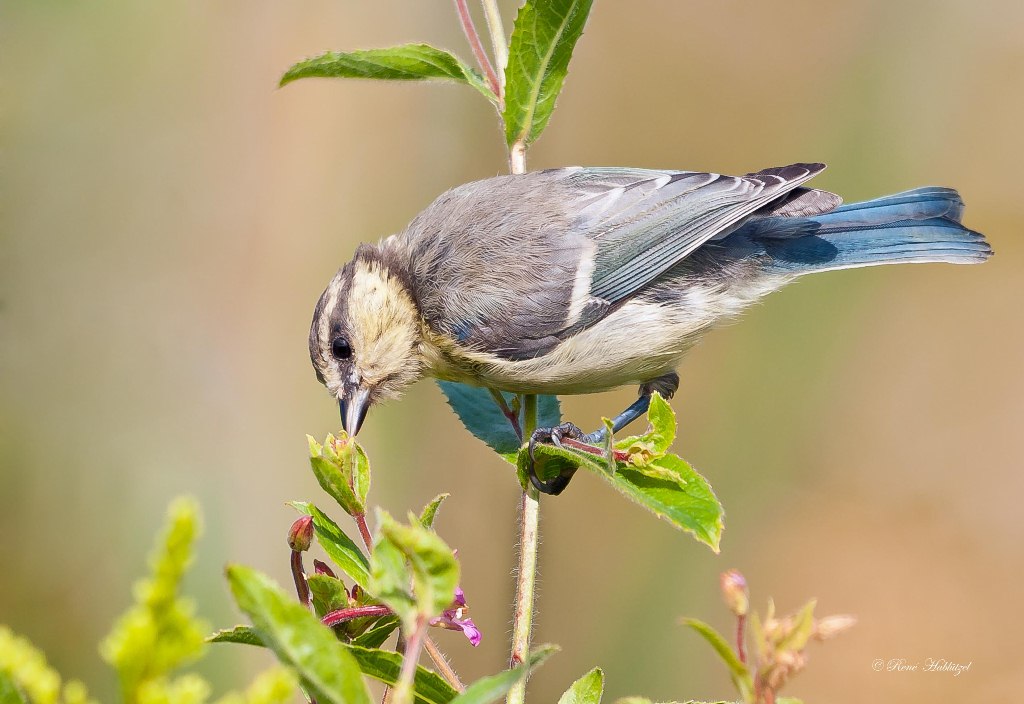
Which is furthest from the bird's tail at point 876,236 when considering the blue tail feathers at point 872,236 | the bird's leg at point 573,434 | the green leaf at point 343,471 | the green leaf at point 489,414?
the green leaf at point 343,471

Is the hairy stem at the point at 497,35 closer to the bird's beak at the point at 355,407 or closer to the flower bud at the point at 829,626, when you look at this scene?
the bird's beak at the point at 355,407

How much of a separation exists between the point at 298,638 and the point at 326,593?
38 cm

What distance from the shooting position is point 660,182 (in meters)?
2.34

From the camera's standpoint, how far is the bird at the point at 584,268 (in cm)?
222

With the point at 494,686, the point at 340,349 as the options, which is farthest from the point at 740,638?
the point at 340,349

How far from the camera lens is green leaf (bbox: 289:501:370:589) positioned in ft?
4.06

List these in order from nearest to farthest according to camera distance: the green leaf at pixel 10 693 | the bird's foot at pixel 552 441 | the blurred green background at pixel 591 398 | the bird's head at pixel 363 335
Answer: the green leaf at pixel 10 693
the bird's foot at pixel 552 441
the bird's head at pixel 363 335
the blurred green background at pixel 591 398

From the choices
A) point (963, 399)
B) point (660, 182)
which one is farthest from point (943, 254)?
point (963, 399)

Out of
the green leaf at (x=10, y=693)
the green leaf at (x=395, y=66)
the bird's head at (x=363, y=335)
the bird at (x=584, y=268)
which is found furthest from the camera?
the bird's head at (x=363, y=335)

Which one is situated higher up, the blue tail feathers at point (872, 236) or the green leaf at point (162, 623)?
the green leaf at point (162, 623)

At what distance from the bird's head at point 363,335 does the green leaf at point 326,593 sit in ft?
3.84

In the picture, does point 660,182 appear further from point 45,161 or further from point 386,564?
point 45,161

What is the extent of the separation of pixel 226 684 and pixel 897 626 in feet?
8.06

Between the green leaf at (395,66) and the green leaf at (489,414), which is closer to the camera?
the green leaf at (395,66)
